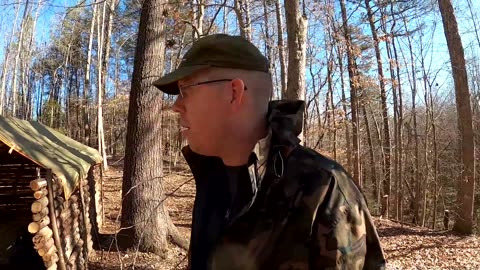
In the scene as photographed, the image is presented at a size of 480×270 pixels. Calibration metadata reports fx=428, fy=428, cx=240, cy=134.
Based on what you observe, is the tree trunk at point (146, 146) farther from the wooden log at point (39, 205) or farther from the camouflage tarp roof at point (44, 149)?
the wooden log at point (39, 205)

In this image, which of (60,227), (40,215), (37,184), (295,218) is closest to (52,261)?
(40,215)

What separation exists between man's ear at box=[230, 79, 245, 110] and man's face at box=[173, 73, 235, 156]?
0.06 ft

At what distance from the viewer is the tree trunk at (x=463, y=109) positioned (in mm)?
11539

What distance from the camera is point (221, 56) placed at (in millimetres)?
1511

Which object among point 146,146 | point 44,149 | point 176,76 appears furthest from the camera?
point 146,146

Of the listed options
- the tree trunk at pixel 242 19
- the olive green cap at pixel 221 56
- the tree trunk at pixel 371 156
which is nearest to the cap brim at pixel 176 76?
the olive green cap at pixel 221 56

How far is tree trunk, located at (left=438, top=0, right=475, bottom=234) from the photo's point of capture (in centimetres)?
1154

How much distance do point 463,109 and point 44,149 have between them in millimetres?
10358

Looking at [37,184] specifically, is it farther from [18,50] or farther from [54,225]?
[18,50]

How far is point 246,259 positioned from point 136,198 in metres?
7.44

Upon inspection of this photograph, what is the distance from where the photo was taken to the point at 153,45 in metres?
8.71

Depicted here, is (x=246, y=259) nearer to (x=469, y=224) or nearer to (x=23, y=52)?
(x=469, y=224)

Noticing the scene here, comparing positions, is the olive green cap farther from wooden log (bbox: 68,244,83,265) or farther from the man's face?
wooden log (bbox: 68,244,83,265)

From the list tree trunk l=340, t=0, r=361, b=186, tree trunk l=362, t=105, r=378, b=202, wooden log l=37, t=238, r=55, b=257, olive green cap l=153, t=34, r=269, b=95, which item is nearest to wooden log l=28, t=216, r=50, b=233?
wooden log l=37, t=238, r=55, b=257
